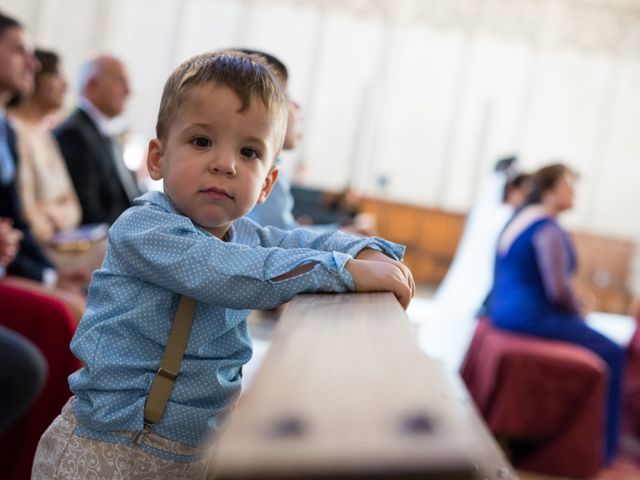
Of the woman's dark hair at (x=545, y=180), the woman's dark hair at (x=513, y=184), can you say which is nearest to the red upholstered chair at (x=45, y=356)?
the woman's dark hair at (x=545, y=180)

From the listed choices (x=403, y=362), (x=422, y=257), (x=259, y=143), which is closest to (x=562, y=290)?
(x=259, y=143)

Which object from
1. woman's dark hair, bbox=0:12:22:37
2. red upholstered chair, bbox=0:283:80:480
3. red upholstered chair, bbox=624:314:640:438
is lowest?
red upholstered chair, bbox=624:314:640:438

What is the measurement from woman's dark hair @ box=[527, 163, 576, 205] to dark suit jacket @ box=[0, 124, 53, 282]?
122 inches

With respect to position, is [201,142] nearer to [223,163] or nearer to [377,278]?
[223,163]

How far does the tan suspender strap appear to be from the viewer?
1.08 m

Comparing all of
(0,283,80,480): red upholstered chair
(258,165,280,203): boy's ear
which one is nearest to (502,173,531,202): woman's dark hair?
(0,283,80,480): red upholstered chair

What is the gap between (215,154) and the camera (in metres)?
1.11

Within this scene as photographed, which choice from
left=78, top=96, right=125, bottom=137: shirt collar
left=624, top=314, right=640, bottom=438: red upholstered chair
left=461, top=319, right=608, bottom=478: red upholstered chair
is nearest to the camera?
left=461, top=319, right=608, bottom=478: red upholstered chair

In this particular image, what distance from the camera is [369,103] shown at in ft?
43.6

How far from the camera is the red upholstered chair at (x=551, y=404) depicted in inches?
171

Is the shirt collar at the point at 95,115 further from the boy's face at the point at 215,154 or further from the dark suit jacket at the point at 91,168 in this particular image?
the boy's face at the point at 215,154

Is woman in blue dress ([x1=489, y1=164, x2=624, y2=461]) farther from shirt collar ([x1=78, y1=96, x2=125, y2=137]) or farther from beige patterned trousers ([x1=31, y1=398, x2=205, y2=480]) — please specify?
beige patterned trousers ([x1=31, y1=398, x2=205, y2=480])

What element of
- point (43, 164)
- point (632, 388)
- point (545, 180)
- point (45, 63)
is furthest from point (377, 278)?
point (632, 388)

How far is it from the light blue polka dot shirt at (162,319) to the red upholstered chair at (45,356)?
146 cm
